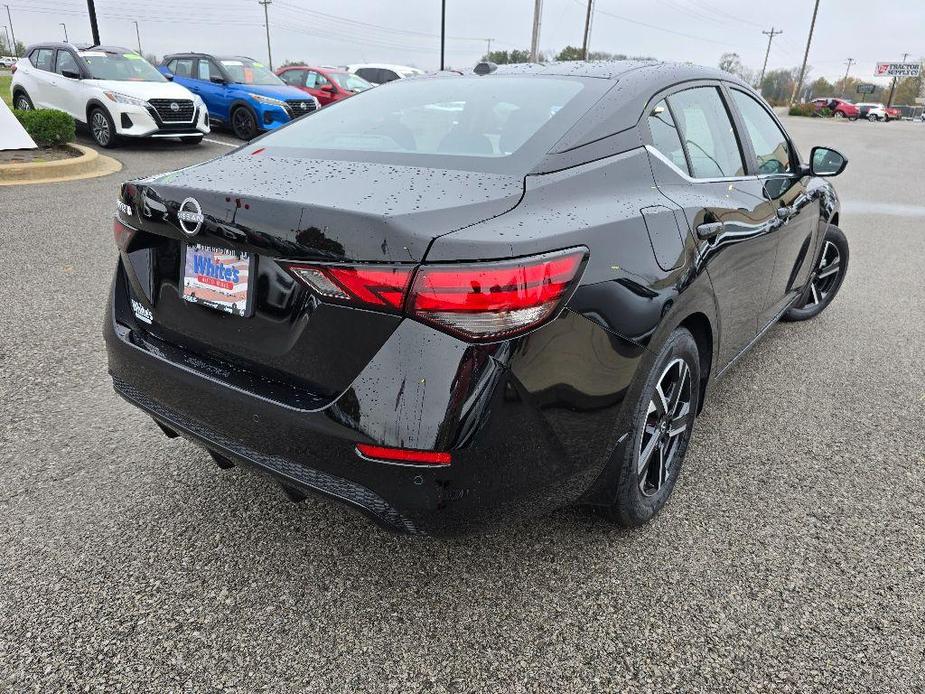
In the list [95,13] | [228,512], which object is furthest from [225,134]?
[228,512]

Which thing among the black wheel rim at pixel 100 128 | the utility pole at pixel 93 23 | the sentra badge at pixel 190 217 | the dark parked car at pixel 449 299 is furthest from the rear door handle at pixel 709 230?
the utility pole at pixel 93 23

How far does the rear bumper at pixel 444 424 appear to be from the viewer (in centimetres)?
165

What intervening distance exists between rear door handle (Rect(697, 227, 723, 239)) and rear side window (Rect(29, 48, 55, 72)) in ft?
43.8

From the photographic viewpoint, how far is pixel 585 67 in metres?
2.74

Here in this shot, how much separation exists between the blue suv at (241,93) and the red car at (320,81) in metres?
1.66

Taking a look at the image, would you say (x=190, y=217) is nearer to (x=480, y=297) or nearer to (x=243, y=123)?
(x=480, y=297)

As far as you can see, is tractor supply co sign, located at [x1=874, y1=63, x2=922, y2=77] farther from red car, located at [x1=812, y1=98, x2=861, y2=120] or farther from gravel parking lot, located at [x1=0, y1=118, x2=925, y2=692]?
gravel parking lot, located at [x1=0, y1=118, x2=925, y2=692]

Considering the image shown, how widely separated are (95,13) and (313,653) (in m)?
19.8

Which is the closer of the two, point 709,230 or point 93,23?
point 709,230

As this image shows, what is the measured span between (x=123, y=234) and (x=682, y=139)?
2.03 metres

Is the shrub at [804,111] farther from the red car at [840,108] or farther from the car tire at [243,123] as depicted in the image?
the car tire at [243,123]

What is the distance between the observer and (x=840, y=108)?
1978 inches

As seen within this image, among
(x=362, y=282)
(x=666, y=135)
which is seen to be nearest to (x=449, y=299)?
(x=362, y=282)

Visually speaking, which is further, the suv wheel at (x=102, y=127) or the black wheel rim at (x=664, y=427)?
the suv wheel at (x=102, y=127)
